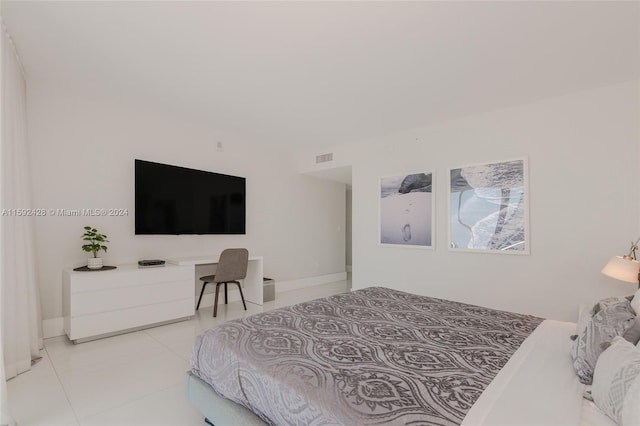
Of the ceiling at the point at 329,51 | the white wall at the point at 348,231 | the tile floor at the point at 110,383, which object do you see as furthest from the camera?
the white wall at the point at 348,231

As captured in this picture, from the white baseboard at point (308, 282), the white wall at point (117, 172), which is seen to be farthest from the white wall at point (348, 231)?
the white wall at point (117, 172)

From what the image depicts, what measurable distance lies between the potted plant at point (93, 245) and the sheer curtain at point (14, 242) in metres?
0.49

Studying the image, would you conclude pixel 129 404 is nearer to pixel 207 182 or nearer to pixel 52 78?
pixel 207 182

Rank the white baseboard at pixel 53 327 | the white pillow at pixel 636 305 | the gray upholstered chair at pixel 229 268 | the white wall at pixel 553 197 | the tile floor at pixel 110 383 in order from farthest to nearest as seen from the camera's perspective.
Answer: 1. the gray upholstered chair at pixel 229 268
2. the white baseboard at pixel 53 327
3. the white wall at pixel 553 197
4. the tile floor at pixel 110 383
5. the white pillow at pixel 636 305

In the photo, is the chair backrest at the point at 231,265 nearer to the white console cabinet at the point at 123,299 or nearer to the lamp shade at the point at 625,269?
the white console cabinet at the point at 123,299

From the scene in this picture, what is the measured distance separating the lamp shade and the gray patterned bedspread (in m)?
0.88

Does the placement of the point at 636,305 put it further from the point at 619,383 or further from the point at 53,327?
the point at 53,327

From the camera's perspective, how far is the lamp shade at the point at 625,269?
2.26 metres

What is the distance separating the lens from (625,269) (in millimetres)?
2293

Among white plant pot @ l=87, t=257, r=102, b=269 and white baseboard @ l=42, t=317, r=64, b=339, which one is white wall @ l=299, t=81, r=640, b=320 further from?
white baseboard @ l=42, t=317, r=64, b=339

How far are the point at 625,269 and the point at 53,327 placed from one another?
5233 mm

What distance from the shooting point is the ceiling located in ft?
6.35

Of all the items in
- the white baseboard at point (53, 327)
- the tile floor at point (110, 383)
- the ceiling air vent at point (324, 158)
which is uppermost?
the ceiling air vent at point (324, 158)

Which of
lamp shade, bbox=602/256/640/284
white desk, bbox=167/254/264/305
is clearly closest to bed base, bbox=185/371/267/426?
white desk, bbox=167/254/264/305
